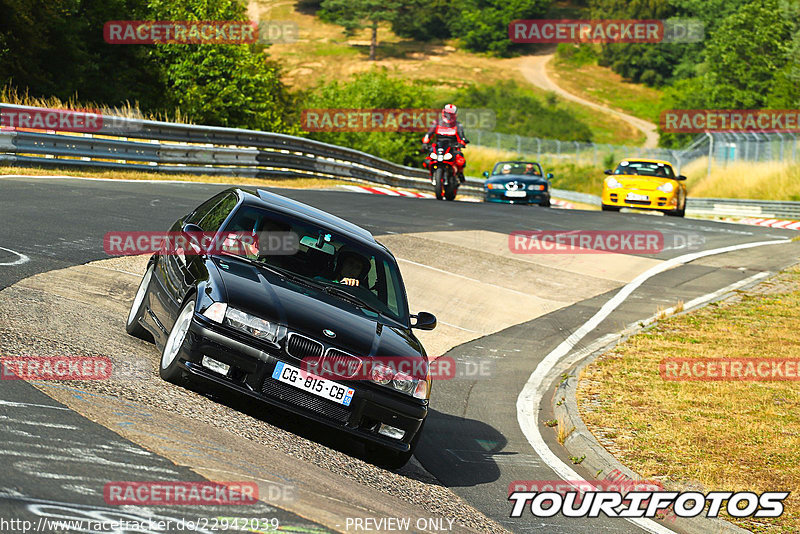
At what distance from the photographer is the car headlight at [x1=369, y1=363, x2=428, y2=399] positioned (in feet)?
22.3

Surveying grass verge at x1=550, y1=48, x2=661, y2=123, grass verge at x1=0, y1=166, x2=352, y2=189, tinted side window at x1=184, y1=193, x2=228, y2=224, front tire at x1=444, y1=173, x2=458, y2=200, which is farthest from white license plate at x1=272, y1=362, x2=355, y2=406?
grass verge at x1=550, y1=48, x2=661, y2=123

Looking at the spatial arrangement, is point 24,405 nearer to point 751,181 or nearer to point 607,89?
point 751,181

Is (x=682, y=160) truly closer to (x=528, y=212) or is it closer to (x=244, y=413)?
(x=528, y=212)

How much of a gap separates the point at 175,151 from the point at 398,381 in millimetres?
18326

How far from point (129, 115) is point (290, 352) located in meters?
20.0

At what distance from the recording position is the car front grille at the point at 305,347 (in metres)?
6.67

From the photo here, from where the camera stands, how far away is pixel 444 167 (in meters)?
26.0

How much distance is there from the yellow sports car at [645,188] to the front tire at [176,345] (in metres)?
21.8

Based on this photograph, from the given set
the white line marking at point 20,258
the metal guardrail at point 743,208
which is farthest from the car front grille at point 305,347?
the metal guardrail at point 743,208

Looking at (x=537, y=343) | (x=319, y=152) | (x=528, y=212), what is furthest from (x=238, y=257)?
(x=319, y=152)

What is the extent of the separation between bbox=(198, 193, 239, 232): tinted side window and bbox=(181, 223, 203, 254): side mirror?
0.37ft

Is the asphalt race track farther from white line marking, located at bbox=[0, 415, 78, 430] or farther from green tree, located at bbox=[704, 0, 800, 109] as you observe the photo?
green tree, located at bbox=[704, 0, 800, 109]

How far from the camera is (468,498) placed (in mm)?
7035

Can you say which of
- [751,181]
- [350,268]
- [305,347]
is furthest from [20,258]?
[751,181]
